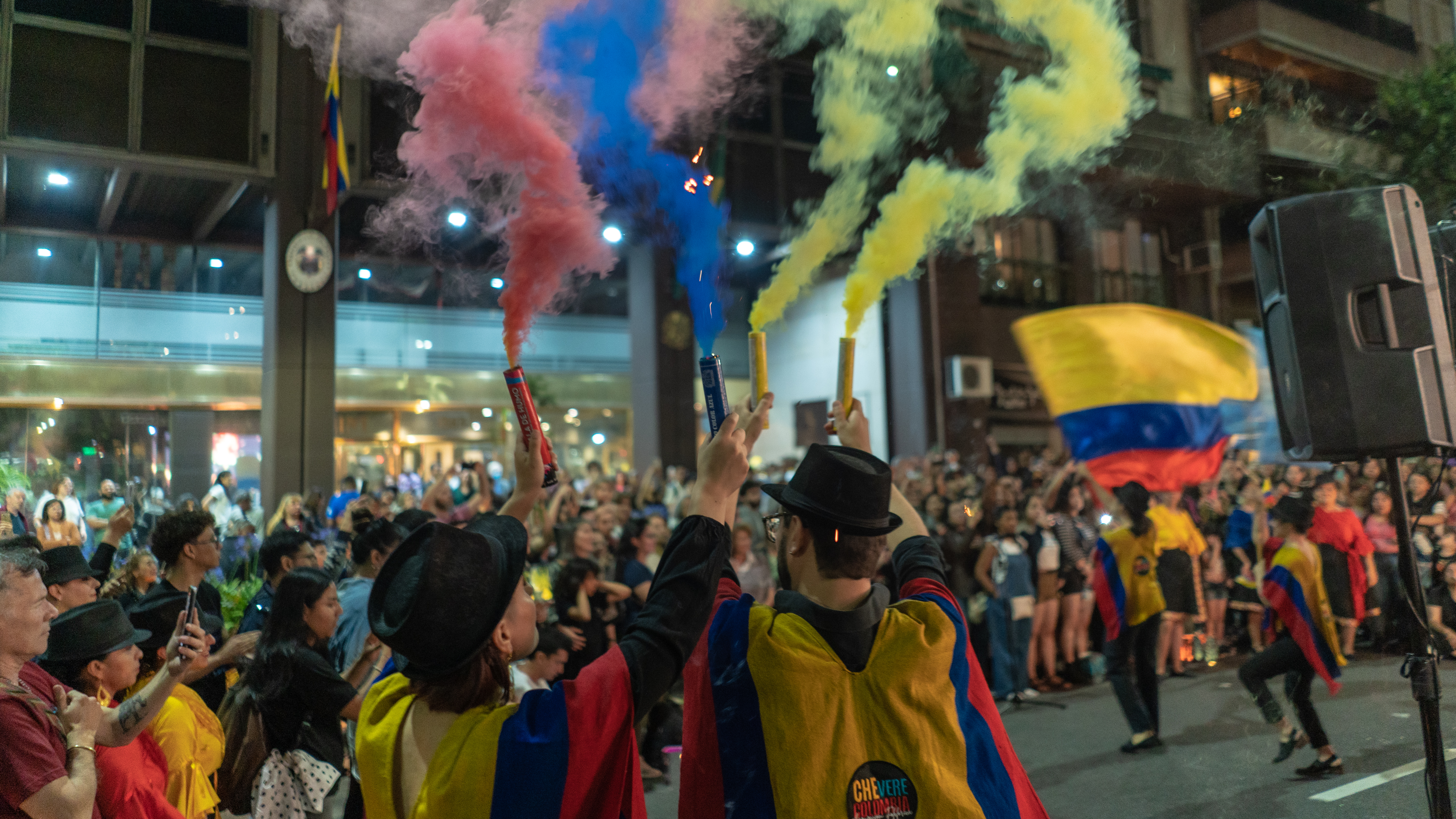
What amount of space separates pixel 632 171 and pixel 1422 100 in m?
4.76

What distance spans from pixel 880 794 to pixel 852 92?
5.10 meters

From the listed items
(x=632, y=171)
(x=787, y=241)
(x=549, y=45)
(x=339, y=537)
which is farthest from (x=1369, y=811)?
(x=787, y=241)

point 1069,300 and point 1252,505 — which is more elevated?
point 1069,300

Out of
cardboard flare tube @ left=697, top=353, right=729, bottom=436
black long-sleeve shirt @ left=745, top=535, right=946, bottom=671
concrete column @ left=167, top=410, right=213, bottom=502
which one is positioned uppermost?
concrete column @ left=167, top=410, right=213, bottom=502

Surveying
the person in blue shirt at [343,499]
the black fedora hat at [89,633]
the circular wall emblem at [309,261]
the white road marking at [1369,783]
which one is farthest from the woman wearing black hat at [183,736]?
the circular wall emblem at [309,261]

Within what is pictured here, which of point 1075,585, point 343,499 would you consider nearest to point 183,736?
point 1075,585

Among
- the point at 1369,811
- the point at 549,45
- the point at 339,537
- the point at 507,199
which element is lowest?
the point at 1369,811

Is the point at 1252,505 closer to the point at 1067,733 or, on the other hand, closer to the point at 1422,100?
the point at 1067,733

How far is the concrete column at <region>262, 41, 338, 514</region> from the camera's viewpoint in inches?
538

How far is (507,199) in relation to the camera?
4.02 meters

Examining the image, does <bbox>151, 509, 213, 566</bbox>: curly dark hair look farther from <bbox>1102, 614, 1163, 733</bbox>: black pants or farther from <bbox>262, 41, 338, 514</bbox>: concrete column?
<bbox>262, 41, 338, 514</bbox>: concrete column

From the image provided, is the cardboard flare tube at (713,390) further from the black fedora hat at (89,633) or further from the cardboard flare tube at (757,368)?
the black fedora hat at (89,633)

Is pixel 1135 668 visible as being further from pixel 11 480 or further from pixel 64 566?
pixel 11 480

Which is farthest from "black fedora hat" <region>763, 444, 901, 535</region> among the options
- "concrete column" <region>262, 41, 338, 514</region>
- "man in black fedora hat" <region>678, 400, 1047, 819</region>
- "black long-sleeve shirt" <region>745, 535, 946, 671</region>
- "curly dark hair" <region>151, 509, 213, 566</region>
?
"concrete column" <region>262, 41, 338, 514</region>
